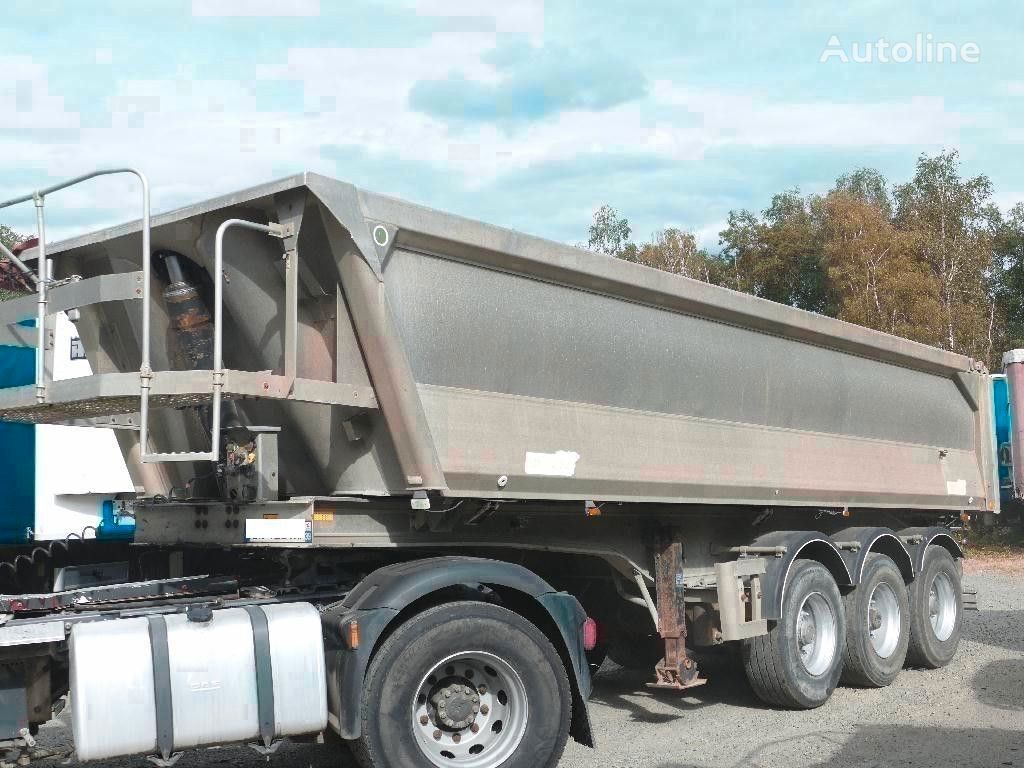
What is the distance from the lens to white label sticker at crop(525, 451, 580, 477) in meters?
5.70

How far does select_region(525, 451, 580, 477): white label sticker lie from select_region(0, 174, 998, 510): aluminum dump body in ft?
0.04

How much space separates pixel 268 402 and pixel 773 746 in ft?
12.2

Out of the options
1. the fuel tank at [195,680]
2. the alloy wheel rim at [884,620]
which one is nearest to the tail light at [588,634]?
the fuel tank at [195,680]

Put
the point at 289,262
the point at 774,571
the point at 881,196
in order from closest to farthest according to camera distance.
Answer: the point at 289,262 → the point at 774,571 → the point at 881,196

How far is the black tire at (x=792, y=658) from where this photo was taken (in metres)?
7.55

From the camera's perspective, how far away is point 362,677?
489 cm

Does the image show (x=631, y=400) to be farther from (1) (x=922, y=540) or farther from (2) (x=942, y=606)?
(2) (x=942, y=606)

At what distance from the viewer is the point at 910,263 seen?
101ft

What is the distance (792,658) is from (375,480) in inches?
148

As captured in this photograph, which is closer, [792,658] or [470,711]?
[470,711]

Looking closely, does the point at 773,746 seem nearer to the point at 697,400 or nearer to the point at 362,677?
the point at 697,400

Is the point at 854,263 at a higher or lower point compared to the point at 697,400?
higher

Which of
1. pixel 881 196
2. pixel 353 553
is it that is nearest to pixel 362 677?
pixel 353 553

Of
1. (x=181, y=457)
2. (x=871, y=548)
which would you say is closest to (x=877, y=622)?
(x=871, y=548)
